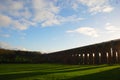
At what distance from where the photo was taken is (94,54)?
31.1 metres

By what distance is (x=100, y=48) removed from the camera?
30000mm

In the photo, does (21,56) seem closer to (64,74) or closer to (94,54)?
(94,54)

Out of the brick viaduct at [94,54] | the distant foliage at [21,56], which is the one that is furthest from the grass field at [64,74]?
the distant foliage at [21,56]

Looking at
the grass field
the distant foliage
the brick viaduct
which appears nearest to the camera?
the grass field

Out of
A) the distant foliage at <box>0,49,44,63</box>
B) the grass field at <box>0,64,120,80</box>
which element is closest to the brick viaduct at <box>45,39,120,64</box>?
the distant foliage at <box>0,49,44,63</box>

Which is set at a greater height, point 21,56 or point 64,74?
point 21,56

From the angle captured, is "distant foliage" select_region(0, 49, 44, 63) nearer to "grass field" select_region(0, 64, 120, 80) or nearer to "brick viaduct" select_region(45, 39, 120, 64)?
"brick viaduct" select_region(45, 39, 120, 64)

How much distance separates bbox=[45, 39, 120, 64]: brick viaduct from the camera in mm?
28002

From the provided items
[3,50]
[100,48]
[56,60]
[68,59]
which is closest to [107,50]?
[100,48]

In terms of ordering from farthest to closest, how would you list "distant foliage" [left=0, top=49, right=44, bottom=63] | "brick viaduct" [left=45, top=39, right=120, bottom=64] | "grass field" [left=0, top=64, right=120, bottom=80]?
"distant foliage" [left=0, top=49, right=44, bottom=63]
"brick viaduct" [left=45, top=39, right=120, bottom=64]
"grass field" [left=0, top=64, right=120, bottom=80]

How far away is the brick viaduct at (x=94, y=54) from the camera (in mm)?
28002

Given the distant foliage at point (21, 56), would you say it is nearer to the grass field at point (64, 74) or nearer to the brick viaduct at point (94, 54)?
the brick viaduct at point (94, 54)

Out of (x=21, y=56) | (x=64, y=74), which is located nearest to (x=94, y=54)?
(x=21, y=56)

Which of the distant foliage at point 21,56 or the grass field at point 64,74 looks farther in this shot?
the distant foliage at point 21,56
